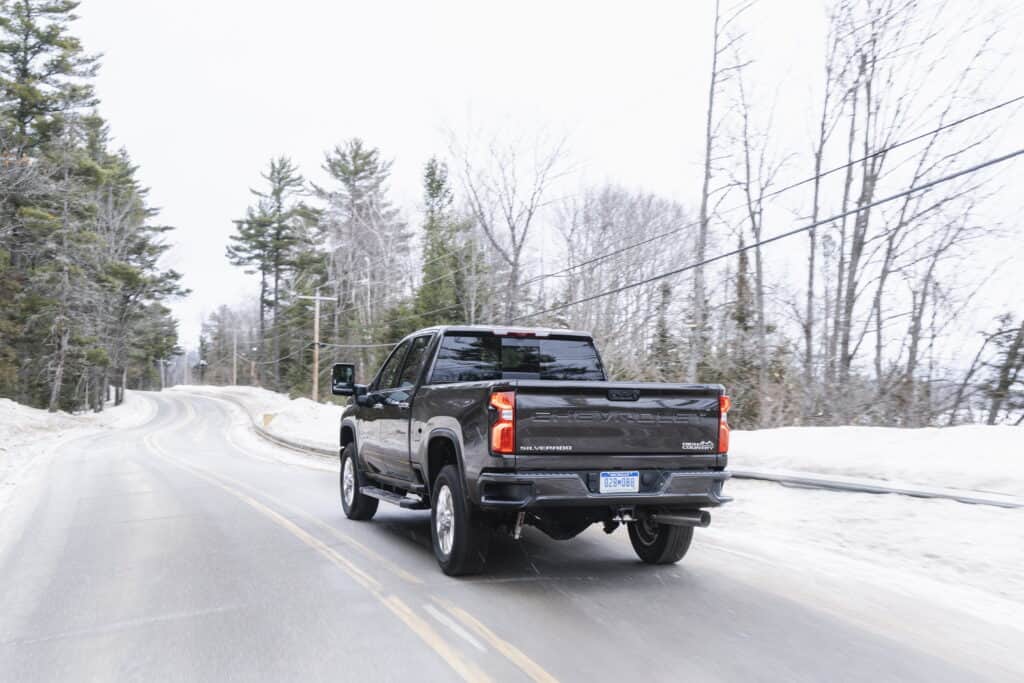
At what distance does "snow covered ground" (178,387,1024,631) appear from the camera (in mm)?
6199

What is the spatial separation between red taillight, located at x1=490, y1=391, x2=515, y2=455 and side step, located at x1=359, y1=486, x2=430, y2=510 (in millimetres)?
2016

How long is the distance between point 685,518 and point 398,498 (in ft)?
9.70

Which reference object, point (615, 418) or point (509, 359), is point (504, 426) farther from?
point (509, 359)

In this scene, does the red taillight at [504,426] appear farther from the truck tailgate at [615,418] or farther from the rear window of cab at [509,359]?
the rear window of cab at [509,359]

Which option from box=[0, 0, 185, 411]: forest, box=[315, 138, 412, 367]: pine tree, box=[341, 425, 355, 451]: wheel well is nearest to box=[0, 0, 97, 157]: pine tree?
box=[0, 0, 185, 411]: forest

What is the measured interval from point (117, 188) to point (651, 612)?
64.9 metres

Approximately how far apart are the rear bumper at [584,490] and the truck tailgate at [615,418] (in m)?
0.18

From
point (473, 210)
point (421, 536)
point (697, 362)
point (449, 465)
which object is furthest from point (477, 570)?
point (473, 210)

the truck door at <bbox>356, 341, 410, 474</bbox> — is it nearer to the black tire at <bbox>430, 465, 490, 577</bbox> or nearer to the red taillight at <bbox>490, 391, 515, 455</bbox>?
the black tire at <bbox>430, 465, 490, 577</bbox>

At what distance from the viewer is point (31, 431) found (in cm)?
3500

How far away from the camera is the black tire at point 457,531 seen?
20.0 feet

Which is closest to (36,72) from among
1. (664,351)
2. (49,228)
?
(49,228)

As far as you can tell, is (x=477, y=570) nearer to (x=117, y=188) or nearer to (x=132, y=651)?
(x=132, y=651)

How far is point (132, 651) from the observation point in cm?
461
